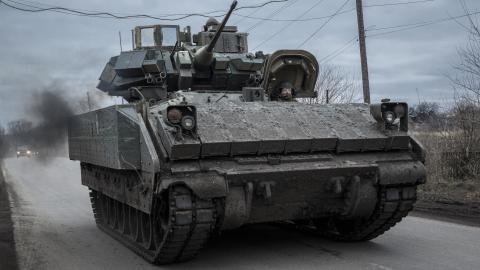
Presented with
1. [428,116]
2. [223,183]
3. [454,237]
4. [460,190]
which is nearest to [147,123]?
[223,183]

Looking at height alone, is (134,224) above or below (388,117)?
below

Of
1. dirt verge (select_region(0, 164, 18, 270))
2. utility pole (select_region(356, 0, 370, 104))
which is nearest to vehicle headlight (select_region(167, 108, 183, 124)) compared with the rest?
dirt verge (select_region(0, 164, 18, 270))

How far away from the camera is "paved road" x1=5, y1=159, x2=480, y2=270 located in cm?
692

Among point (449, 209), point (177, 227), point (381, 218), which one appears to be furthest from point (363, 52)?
point (177, 227)

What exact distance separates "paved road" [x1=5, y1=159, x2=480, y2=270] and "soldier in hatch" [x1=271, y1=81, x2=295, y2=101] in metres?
1.97

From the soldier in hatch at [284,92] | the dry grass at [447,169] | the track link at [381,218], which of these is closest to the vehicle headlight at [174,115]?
the track link at [381,218]

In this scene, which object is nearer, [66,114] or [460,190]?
[66,114]

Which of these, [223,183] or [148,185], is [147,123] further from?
[223,183]

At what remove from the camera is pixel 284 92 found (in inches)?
352

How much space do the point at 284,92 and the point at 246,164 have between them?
257 cm

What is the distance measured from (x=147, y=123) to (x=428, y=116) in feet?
34.6

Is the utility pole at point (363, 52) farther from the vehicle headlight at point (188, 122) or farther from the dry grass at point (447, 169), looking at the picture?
the vehicle headlight at point (188, 122)

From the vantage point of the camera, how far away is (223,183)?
20.7 feet

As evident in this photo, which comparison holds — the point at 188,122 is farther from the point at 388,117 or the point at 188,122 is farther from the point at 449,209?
the point at 449,209
